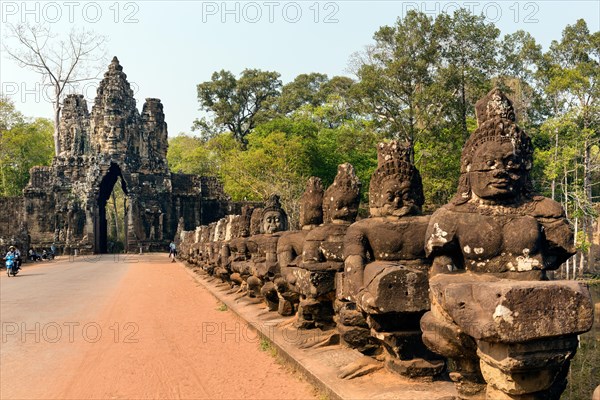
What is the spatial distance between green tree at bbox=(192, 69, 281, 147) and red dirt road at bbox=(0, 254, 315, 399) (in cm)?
4785

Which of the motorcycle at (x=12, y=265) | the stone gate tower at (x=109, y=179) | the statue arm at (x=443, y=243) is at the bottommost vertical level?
the motorcycle at (x=12, y=265)

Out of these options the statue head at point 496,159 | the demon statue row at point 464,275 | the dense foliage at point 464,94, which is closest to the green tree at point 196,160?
the dense foliage at point 464,94

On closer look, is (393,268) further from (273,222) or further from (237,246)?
(237,246)

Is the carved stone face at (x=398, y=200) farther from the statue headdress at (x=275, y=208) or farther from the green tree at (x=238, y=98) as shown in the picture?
the green tree at (x=238, y=98)

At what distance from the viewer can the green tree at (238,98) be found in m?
57.0

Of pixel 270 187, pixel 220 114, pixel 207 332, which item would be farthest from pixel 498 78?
pixel 220 114

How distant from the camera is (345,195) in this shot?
649 centimetres

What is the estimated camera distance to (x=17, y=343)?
7.92m

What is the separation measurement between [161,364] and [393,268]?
343cm

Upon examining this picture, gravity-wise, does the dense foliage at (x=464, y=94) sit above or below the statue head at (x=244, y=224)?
above

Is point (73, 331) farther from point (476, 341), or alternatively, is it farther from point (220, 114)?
point (220, 114)

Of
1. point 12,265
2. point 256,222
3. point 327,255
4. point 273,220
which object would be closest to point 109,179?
point 12,265

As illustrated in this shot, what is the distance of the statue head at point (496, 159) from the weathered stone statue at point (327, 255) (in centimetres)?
253

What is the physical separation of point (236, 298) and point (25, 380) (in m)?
5.71
